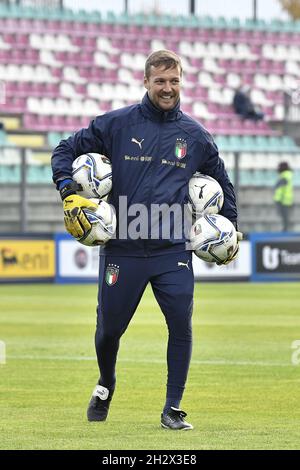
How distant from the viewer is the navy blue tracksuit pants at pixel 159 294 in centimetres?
748

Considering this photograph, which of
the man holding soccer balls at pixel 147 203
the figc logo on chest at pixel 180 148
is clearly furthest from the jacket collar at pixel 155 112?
the figc logo on chest at pixel 180 148

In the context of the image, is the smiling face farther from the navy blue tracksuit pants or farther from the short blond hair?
the navy blue tracksuit pants

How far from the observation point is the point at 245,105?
3189 cm

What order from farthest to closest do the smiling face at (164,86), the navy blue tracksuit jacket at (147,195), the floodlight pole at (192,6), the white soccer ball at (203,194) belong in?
the floodlight pole at (192,6), the white soccer ball at (203,194), the navy blue tracksuit jacket at (147,195), the smiling face at (164,86)

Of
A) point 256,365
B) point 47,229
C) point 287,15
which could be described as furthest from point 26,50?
point 287,15

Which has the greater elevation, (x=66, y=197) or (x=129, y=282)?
(x=66, y=197)

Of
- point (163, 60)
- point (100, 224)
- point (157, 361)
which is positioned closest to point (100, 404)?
point (100, 224)

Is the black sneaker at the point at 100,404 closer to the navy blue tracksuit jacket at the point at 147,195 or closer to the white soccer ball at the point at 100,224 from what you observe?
the navy blue tracksuit jacket at the point at 147,195

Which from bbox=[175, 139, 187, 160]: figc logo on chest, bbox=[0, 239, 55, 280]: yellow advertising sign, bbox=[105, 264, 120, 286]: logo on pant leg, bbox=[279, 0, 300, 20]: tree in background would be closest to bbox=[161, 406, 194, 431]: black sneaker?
bbox=[105, 264, 120, 286]: logo on pant leg

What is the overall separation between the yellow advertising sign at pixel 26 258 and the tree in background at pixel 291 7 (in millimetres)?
38743

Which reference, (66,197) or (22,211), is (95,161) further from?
(22,211)

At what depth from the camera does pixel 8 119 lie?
29656 millimetres

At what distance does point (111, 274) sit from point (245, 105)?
24.7m

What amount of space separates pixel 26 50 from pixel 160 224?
80.7 feet
